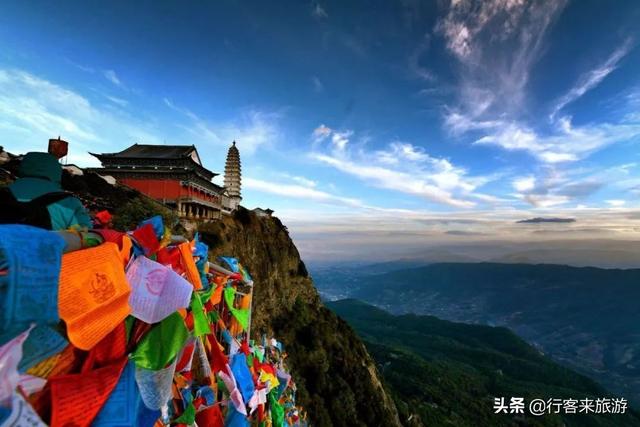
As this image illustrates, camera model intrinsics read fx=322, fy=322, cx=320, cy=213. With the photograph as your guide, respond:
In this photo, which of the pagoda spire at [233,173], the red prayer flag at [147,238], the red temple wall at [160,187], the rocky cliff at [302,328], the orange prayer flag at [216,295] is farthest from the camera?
the pagoda spire at [233,173]

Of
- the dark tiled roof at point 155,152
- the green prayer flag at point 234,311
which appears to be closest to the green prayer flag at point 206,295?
the green prayer flag at point 234,311

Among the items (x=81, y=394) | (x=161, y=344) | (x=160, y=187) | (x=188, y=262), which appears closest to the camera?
(x=81, y=394)

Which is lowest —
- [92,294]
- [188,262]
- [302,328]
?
[302,328]

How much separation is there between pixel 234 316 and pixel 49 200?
3257mm

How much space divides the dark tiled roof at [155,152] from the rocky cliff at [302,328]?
31.7ft

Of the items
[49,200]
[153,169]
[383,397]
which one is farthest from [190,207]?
[49,200]

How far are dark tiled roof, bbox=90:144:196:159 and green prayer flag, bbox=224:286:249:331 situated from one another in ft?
91.0

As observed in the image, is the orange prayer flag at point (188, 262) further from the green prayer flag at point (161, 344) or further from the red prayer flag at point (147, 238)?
the green prayer flag at point (161, 344)

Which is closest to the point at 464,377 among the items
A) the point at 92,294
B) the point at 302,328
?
the point at 302,328

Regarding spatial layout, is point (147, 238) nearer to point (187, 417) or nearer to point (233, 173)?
point (187, 417)

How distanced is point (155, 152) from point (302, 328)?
22.2 metres

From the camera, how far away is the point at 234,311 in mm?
5105

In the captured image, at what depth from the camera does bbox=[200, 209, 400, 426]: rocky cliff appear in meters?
23.2

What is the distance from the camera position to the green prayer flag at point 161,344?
Result: 6.81ft
